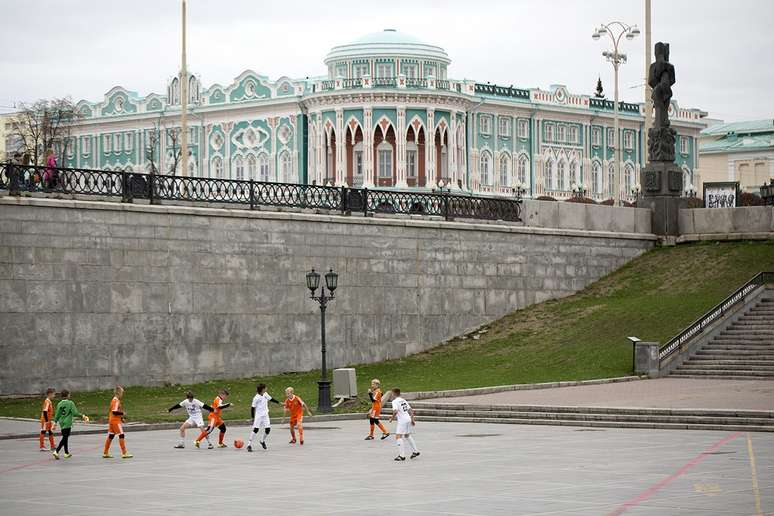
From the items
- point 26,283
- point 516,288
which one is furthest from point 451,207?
point 26,283

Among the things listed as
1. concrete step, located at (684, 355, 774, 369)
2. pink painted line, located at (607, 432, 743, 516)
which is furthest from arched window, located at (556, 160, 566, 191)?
pink painted line, located at (607, 432, 743, 516)

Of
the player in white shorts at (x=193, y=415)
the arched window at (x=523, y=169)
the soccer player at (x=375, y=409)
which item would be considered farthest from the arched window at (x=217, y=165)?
the player in white shorts at (x=193, y=415)

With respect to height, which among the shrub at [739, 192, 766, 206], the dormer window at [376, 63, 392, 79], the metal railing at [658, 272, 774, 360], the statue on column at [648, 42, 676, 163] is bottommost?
the metal railing at [658, 272, 774, 360]

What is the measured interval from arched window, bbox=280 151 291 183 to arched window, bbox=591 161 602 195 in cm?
2253

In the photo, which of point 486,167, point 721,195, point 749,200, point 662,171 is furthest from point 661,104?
point 486,167

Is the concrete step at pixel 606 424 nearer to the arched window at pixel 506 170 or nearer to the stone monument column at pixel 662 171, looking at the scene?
the stone monument column at pixel 662 171

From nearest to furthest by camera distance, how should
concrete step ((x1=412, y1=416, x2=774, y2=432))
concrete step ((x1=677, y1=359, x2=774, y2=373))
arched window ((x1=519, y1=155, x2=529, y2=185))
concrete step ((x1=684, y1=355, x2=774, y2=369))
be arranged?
concrete step ((x1=412, y1=416, x2=774, y2=432)), concrete step ((x1=677, y1=359, x2=774, y2=373)), concrete step ((x1=684, y1=355, x2=774, y2=369)), arched window ((x1=519, y1=155, x2=529, y2=185))

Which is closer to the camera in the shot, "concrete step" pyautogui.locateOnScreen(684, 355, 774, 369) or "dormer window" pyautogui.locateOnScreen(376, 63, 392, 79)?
"concrete step" pyautogui.locateOnScreen(684, 355, 774, 369)

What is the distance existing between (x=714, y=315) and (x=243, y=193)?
13.8 meters

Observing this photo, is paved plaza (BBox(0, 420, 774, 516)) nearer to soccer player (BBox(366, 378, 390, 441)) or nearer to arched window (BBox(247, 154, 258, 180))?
soccer player (BBox(366, 378, 390, 441))

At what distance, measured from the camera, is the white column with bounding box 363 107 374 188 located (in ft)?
300

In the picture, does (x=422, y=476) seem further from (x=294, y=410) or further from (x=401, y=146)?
(x=401, y=146)

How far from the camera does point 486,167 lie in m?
98.6

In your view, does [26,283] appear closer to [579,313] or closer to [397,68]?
[579,313]
